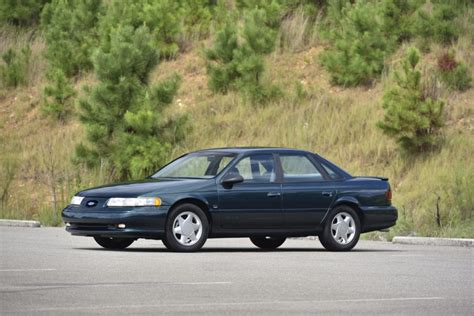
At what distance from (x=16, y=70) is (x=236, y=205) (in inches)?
1262

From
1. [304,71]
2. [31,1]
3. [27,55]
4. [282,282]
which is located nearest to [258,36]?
[304,71]

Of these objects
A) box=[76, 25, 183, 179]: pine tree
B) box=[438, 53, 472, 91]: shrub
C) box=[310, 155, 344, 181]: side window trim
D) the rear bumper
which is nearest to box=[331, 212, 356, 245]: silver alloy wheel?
the rear bumper

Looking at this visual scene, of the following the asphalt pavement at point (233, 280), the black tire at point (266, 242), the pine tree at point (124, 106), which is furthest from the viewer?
the pine tree at point (124, 106)

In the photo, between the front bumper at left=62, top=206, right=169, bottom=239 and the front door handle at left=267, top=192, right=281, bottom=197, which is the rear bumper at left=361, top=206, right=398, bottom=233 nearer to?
the front door handle at left=267, top=192, right=281, bottom=197

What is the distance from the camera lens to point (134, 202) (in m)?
17.9

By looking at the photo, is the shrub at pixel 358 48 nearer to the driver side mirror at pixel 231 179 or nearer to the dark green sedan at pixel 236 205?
the dark green sedan at pixel 236 205

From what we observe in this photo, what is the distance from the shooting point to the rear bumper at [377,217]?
19.6 m

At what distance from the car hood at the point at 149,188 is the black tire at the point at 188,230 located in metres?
0.26

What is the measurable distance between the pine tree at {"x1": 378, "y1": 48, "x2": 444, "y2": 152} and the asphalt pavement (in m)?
12.2

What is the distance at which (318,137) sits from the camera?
36.4 m

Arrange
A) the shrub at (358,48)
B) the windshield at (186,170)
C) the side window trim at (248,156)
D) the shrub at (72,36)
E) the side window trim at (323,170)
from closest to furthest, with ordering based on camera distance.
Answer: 1. the side window trim at (248,156)
2. the windshield at (186,170)
3. the side window trim at (323,170)
4. the shrub at (358,48)
5. the shrub at (72,36)

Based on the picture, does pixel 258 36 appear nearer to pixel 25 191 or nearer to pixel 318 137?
pixel 318 137

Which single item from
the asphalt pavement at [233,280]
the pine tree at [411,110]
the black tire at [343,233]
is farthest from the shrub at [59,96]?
the black tire at [343,233]

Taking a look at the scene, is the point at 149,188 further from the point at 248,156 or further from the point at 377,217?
the point at 377,217
